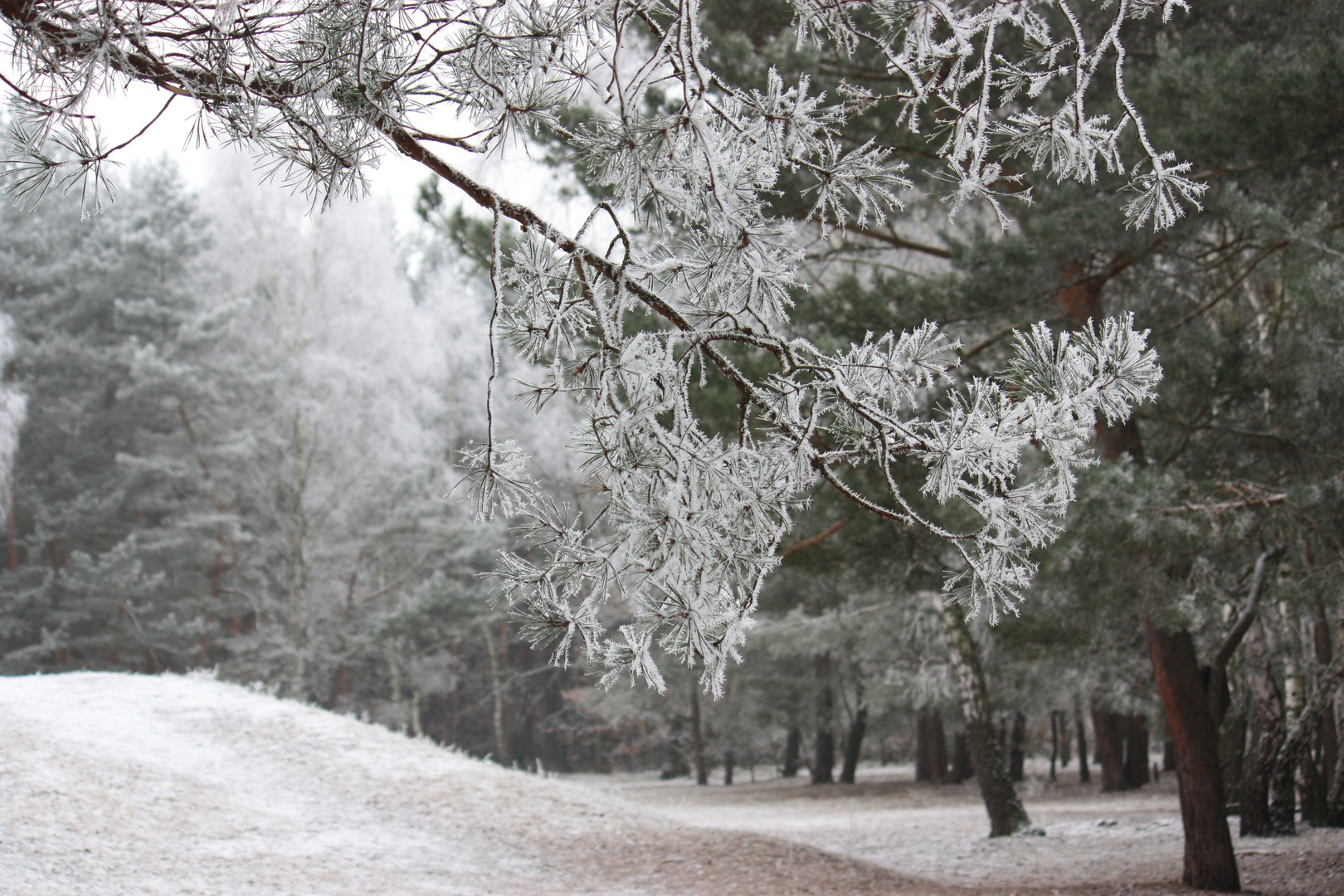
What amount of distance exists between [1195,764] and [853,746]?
430 inches

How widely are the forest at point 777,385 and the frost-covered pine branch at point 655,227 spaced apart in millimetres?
14

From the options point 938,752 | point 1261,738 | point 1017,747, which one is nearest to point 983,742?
point 1261,738

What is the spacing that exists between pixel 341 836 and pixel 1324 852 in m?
6.19

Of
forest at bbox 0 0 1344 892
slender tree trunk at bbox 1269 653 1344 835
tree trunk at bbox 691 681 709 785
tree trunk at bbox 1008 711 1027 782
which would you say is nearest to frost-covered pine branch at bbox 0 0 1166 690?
forest at bbox 0 0 1344 892

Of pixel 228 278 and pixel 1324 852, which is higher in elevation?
pixel 228 278

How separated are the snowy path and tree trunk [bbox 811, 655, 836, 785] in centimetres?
716

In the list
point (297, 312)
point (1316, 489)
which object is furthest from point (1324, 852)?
point (297, 312)

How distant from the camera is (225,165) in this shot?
14859 mm

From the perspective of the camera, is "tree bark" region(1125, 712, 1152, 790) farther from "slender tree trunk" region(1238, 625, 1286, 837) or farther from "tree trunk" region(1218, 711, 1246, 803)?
"slender tree trunk" region(1238, 625, 1286, 837)

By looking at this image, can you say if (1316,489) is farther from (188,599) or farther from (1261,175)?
(188,599)

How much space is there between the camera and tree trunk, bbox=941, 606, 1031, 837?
771cm

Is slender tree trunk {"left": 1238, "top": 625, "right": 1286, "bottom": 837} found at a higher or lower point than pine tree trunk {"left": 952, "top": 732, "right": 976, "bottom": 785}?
higher

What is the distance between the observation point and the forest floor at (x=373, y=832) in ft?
16.0

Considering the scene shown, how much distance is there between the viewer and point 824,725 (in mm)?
14664
